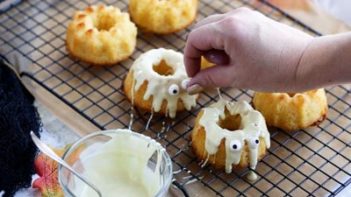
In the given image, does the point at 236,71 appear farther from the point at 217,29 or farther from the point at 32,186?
the point at 32,186


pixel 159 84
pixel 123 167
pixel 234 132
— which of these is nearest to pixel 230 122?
pixel 234 132

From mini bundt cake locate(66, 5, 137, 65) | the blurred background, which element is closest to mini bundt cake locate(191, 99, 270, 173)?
mini bundt cake locate(66, 5, 137, 65)

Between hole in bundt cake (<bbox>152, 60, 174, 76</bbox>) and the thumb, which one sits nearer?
the thumb

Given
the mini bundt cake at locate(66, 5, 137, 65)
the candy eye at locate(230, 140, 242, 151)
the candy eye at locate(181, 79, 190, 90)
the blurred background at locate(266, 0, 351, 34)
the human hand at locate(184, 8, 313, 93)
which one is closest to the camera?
A: the human hand at locate(184, 8, 313, 93)

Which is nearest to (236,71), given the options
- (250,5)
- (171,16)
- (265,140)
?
(265,140)

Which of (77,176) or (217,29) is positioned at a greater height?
(217,29)

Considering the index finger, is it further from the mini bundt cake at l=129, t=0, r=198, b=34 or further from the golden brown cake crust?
the mini bundt cake at l=129, t=0, r=198, b=34
